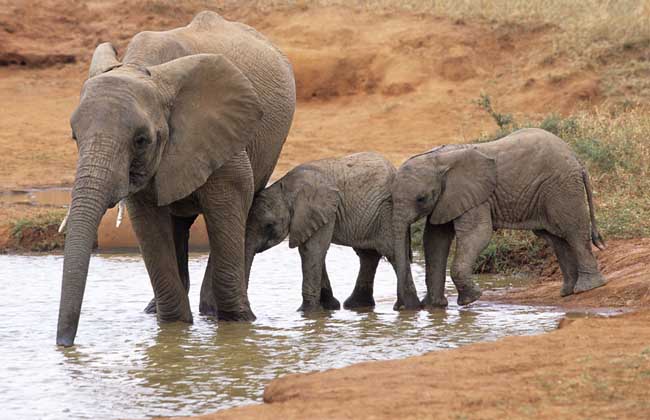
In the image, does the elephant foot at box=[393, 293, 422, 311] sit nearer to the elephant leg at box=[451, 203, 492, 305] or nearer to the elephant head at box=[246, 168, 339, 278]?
the elephant leg at box=[451, 203, 492, 305]

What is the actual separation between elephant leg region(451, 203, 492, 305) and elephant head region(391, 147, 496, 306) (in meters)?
0.07

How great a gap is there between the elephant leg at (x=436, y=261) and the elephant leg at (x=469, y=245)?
0.61 ft

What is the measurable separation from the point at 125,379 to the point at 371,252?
3.37m

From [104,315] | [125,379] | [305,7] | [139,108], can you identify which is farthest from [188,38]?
[305,7]

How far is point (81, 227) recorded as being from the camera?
6.30 meters

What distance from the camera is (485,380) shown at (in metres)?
5.27

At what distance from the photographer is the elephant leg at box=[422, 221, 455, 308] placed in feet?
29.3

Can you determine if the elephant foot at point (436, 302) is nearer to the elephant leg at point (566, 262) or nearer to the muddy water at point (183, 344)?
the muddy water at point (183, 344)

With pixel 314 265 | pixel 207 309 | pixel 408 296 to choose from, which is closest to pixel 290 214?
pixel 314 265

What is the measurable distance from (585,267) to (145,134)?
350 cm

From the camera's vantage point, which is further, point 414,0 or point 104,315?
point 414,0

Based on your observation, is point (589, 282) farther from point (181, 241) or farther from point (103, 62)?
point (103, 62)

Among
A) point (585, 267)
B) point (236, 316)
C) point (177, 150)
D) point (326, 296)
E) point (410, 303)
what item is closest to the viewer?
point (177, 150)

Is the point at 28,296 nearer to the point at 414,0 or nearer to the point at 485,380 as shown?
the point at 485,380
